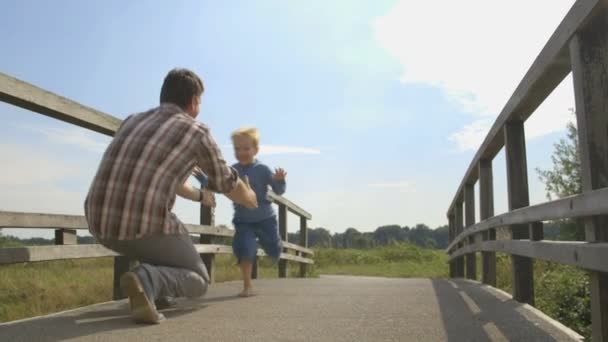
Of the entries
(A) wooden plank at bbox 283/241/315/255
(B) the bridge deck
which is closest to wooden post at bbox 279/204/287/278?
Result: (A) wooden plank at bbox 283/241/315/255

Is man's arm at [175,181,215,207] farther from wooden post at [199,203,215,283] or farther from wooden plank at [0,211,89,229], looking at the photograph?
wooden post at [199,203,215,283]

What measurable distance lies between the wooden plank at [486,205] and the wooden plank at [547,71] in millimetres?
848

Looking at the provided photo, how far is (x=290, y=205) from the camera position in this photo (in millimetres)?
8805

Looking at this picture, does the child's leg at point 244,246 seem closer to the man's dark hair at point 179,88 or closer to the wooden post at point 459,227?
the man's dark hair at point 179,88

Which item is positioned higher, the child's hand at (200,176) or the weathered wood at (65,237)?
the child's hand at (200,176)

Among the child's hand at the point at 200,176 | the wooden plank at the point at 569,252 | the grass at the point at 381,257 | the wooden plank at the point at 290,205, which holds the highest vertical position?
the wooden plank at the point at 290,205

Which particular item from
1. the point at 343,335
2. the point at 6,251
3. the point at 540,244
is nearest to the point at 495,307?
the point at 540,244

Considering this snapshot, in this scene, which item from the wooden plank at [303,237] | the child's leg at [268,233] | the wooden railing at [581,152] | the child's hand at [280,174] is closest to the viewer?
the wooden railing at [581,152]

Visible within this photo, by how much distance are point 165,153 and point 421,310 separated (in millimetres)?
1719

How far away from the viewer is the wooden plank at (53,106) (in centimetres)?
287

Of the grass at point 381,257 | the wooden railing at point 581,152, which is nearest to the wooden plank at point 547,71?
the wooden railing at point 581,152

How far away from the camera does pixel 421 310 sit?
346 centimetres

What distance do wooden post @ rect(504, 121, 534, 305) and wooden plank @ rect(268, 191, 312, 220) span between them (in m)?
3.74

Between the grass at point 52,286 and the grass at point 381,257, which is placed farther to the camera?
the grass at point 381,257
